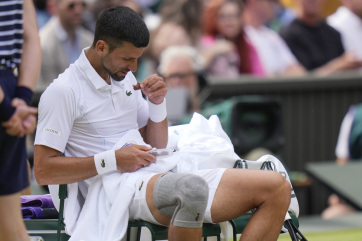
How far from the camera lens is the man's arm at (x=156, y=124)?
4410mm

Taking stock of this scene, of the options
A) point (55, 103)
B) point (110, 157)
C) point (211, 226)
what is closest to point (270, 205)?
point (211, 226)

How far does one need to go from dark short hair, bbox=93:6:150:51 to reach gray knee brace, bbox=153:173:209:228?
2.09 feet

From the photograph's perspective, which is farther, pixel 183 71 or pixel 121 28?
pixel 183 71

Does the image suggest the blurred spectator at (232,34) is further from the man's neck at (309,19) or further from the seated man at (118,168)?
the seated man at (118,168)

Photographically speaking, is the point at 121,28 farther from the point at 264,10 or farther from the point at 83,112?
the point at 264,10

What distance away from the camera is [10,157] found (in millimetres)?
3523

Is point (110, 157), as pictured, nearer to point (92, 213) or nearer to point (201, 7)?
point (92, 213)

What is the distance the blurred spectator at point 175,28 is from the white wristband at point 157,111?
413 cm

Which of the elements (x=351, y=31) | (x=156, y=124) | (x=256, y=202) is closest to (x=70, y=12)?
(x=351, y=31)

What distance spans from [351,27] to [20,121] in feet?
24.0

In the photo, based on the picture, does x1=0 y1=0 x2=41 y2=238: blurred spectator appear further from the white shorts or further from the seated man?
the white shorts

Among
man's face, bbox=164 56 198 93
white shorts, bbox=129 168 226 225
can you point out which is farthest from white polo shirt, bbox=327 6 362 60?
white shorts, bbox=129 168 226 225

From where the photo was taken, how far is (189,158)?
4418 mm

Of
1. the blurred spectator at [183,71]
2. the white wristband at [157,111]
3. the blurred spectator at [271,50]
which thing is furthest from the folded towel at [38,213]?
the blurred spectator at [271,50]
